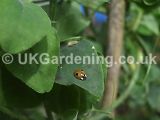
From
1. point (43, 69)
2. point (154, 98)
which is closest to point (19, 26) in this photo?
point (43, 69)

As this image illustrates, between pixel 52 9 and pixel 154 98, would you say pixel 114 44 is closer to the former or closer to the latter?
pixel 52 9

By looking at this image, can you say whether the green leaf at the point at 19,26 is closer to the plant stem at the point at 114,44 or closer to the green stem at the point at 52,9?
the green stem at the point at 52,9

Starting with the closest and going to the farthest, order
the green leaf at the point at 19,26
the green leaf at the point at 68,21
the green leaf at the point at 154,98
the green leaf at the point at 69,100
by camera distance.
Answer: the green leaf at the point at 19,26 < the green leaf at the point at 69,100 < the green leaf at the point at 68,21 < the green leaf at the point at 154,98

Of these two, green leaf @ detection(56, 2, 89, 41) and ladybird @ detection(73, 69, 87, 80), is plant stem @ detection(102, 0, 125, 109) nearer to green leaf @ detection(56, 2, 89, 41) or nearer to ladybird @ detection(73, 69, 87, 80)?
green leaf @ detection(56, 2, 89, 41)

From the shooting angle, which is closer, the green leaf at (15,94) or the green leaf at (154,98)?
the green leaf at (15,94)

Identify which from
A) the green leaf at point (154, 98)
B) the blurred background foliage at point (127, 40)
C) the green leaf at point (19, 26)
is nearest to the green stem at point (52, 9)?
the blurred background foliage at point (127, 40)
